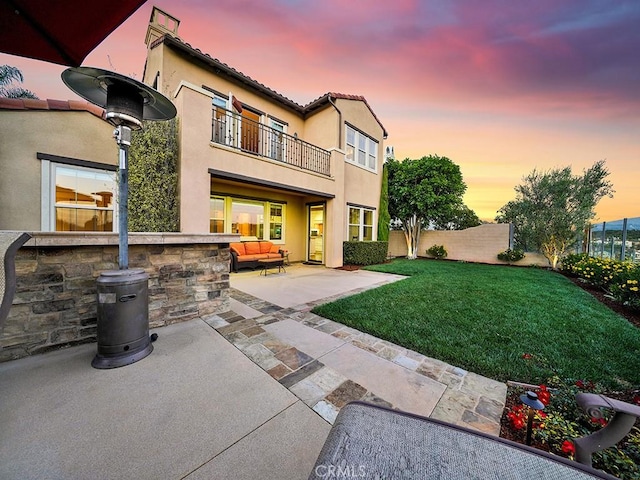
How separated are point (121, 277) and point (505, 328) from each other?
16.9 feet

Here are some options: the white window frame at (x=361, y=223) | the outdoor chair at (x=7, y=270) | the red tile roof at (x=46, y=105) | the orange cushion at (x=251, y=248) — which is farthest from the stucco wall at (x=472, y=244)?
the outdoor chair at (x=7, y=270)

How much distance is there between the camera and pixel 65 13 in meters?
1.70

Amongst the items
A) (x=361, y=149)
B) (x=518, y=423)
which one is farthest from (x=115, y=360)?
(x=361, y=149)

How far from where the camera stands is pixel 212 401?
1.90m

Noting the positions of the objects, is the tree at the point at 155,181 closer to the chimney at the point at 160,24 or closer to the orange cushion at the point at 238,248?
the orange cushion at the point at 238,248

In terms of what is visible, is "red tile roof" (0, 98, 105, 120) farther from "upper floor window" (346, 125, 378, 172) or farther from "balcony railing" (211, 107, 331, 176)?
"upper floor window" (346, 125, 378, 172)

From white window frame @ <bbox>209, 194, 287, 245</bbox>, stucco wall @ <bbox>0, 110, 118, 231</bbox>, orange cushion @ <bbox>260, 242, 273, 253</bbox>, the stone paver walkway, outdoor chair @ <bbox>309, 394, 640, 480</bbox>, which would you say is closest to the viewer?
outdoor chair @ <bbox>309, 394, 640, 480</bbox>

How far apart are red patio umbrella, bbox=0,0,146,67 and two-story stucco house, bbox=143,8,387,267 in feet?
11.1

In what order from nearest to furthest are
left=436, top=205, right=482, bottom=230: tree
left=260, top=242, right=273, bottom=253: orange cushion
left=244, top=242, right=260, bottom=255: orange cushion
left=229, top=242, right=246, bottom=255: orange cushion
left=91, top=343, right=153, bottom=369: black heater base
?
left=91, top=343, right=153, bottom=369: black heater base, left=229, top=242, right=246, bottom=255: orange cushion, left=244, top=242, right=260, bottom=255: orange cushion, left=260, top=242, right=273, bottom=253: orange cushion, left=436, top=205, right=482, bottom=230: tree

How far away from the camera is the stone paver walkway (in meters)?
1.89

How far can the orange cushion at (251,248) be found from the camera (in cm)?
809

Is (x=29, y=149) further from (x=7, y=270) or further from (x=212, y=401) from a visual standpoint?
(x=212, y=401)

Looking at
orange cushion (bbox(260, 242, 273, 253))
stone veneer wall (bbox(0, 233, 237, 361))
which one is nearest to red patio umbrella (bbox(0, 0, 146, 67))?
stone veneer wall (bbox(0, 233, 237, 361))

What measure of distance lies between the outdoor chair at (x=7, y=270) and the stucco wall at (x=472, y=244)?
14.3 metres
